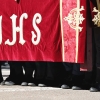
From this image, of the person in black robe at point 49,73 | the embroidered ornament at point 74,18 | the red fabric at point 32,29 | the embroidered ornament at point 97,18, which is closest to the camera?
the embroidered ornament at point 97,18

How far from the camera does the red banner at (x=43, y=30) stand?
23.6ft

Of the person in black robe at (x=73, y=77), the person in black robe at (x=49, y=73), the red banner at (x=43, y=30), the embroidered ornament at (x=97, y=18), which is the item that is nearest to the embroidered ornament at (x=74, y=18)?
the red banner at (x=43, y=30)

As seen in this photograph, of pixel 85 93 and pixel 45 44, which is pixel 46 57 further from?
pixel 85 93

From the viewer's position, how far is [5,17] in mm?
7801

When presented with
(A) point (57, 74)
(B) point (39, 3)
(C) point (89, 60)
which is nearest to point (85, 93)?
(C) point (89, 60)

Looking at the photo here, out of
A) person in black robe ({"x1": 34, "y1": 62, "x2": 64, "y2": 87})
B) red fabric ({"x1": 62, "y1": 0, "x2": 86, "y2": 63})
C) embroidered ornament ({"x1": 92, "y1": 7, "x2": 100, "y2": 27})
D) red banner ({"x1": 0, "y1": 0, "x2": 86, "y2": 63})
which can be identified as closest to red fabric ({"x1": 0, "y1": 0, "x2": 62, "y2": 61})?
red banner ({"x1": 0, "y1": 0, "x2": 86, "y2": 63})

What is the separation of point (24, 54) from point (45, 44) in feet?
1.51

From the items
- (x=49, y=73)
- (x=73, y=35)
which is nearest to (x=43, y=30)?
(x=73, y=35)

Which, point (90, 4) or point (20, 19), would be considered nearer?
point (90, 4)

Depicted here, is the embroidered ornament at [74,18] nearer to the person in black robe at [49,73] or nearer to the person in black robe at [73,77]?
the person in black robe at [73,77]

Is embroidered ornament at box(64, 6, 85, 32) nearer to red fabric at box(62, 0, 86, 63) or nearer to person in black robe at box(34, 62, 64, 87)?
red fabric at box(62, 0, 86, 63)

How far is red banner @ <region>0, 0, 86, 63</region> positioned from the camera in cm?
720

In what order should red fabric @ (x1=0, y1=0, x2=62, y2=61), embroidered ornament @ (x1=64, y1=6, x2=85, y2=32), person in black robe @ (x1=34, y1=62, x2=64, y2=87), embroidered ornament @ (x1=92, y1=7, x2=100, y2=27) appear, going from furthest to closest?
1. person in black robe @ (x1=34, y1=62, x2=64, y2=87)
2. red fabric @ (x1=0, y1=0, x2=62, y2=61)
3. embroidered ornament @ (x1=64, y1=6, x2=85, y2=32)
4. embroidered ornament @ (x1=92, y1=7, x2=100, y2=27)

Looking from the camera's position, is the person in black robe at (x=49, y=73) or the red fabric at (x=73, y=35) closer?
the red fabric at (x=73, y=35)
